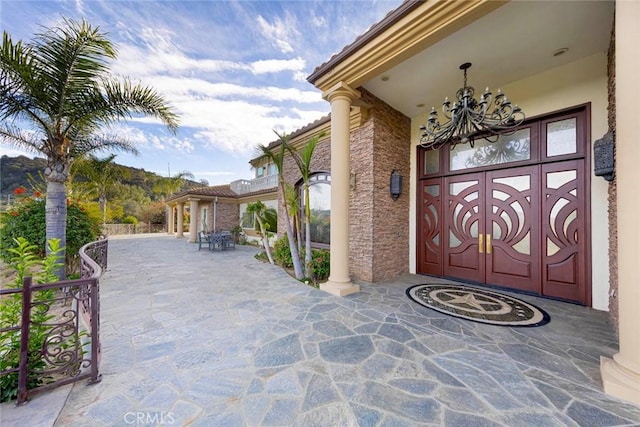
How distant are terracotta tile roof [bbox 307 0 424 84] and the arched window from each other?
9.53ft

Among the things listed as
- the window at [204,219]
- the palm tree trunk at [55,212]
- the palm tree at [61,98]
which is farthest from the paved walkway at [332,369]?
the window at [204,219]

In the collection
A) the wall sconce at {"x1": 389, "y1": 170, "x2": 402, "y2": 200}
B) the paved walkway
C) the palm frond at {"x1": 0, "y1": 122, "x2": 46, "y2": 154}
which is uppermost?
the palm frond at {"x1": 0, "y1": 122, "x2": 46, "y2": 154}

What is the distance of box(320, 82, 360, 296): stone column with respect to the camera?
442 centimetres

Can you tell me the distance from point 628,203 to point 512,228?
2.98 meters

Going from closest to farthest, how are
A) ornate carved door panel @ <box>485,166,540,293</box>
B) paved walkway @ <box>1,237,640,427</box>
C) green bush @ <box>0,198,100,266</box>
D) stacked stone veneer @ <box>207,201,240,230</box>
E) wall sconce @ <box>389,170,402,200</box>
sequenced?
paved walkway @ <box>1,237,640,427</box> → ornate carved door panel @ <box>485,166,540,293</box> → green bush @ <box>0,198,100,266</box> → wall sconce @ <box>389,170,402,200</box> → stacked stone veneer @ <box>207,201,240,230</box>

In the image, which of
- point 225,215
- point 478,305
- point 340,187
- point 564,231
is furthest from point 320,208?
point 225,215

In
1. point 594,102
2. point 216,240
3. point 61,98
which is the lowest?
point 216,240

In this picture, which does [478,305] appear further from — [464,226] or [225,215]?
[225,215]

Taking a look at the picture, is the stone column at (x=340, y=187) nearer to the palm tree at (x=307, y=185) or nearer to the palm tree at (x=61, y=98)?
the palm tree at (x=307, y=185)

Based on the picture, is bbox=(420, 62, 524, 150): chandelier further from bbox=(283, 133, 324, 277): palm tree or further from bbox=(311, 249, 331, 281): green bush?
bbox=(311, 249, 331, 281): green bush

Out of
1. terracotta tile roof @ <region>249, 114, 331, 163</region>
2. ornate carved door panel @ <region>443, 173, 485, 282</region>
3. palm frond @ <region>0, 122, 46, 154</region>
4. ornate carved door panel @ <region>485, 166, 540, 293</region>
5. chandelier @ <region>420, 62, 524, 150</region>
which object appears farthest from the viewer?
terracotta tile roof @ <region>249, 114, 331, 163</region>

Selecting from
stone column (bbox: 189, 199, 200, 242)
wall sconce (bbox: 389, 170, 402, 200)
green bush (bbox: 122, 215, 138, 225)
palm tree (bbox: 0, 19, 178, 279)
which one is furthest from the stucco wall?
green bush (bbox: 122, 215, 138, 225)

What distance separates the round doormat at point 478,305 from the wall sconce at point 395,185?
215 centimetres

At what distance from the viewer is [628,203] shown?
188cm
